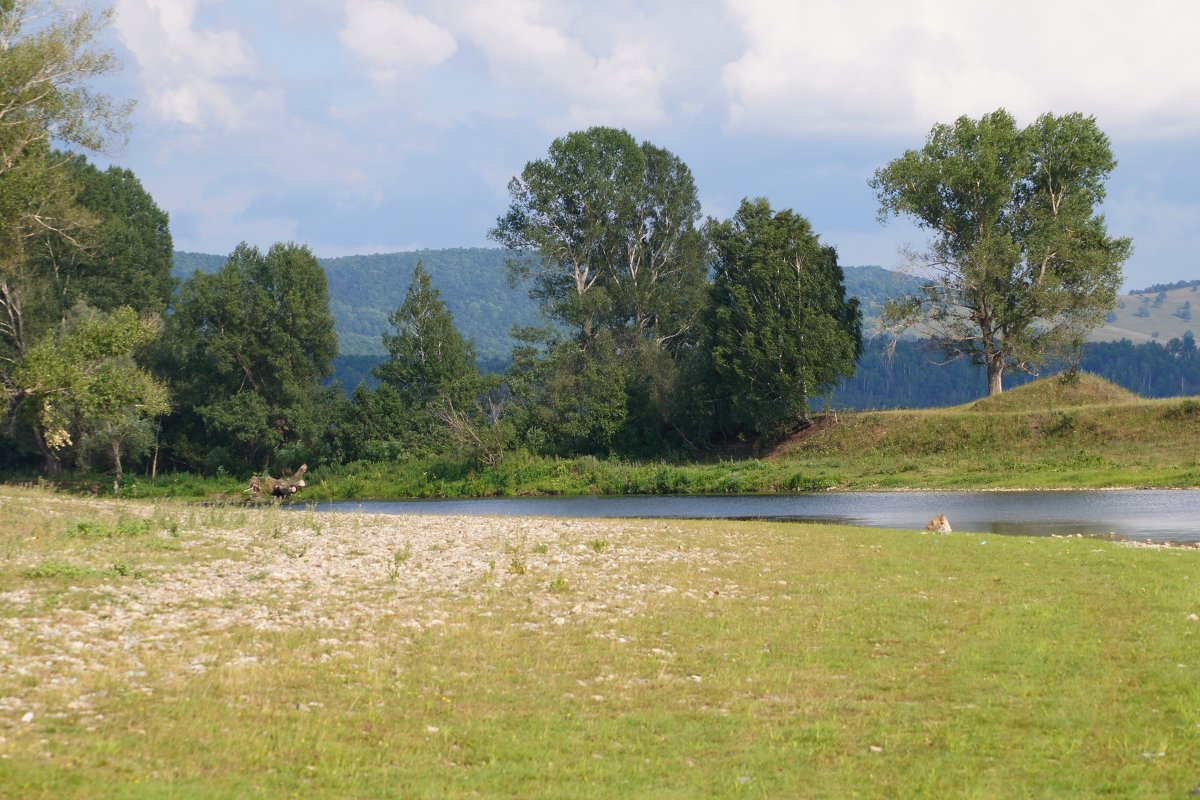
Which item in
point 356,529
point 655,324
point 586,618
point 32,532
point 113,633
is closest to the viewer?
point 113,633

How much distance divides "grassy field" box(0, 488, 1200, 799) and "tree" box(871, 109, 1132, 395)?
5506 cm

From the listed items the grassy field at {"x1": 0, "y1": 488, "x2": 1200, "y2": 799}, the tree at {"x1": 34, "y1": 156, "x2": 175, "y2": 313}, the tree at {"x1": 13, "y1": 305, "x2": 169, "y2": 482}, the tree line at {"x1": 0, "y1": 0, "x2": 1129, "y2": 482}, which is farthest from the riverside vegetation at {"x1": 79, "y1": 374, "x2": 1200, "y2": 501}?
the grassy field at {"x1": 0, "y1": 488, "x2": 1200, "y2": 799}

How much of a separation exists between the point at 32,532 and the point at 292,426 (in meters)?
63.9

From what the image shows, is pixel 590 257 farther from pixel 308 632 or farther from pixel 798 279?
pixel 308 632

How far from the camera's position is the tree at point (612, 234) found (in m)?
96.0

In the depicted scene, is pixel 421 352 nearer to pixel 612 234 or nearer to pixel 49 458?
pixel 612 234

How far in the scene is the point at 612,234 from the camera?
320 feet

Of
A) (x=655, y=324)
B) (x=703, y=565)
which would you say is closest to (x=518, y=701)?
(x=703, y=565)

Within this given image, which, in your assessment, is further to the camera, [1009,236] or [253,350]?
[253,350]

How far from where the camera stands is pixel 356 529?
30672 mm

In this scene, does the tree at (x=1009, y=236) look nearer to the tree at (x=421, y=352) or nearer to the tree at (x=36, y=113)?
the tree at (x=421, y=352)

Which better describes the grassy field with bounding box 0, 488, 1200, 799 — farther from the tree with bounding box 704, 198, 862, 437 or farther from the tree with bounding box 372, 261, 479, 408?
the tree with bounding box 372, 261, 479, 408

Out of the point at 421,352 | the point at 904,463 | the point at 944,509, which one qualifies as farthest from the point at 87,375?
the point at 421,352

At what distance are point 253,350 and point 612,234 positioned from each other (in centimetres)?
3199
